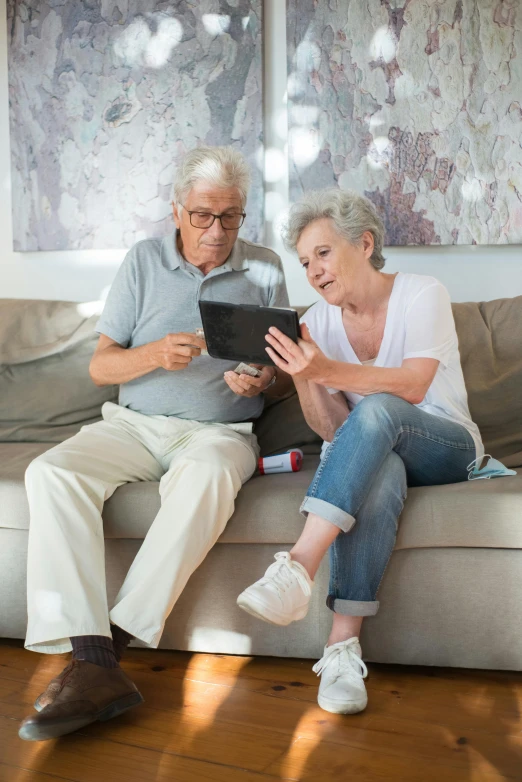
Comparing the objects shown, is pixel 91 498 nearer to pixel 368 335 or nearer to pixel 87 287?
pixel 368 335

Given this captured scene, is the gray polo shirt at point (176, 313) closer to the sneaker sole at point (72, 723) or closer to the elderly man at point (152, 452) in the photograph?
the elderly man at point (152, 452)

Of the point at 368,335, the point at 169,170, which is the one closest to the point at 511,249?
the point at 368,335

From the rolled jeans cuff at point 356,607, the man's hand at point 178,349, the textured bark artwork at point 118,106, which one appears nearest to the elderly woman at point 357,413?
the rolled jeans cuff at point 356,607

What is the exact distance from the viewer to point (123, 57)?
2912mm

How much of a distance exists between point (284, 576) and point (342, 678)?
248 mm

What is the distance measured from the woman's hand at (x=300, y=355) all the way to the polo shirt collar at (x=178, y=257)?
0.47m

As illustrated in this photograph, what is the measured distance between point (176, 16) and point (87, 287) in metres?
1.01

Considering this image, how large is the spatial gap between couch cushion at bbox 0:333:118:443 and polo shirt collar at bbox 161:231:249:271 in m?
0.48

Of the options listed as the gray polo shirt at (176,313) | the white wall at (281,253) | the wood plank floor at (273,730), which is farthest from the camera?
the white wall at (281,253)

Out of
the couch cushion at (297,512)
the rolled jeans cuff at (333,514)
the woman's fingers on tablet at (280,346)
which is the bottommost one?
the couch cushion at (297,512)

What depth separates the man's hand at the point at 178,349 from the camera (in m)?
1.91

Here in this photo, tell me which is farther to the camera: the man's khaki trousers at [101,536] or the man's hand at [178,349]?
the man's hand at [178,349]

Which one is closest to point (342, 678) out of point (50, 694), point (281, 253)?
point (50, 694)

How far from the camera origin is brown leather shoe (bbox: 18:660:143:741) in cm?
146
